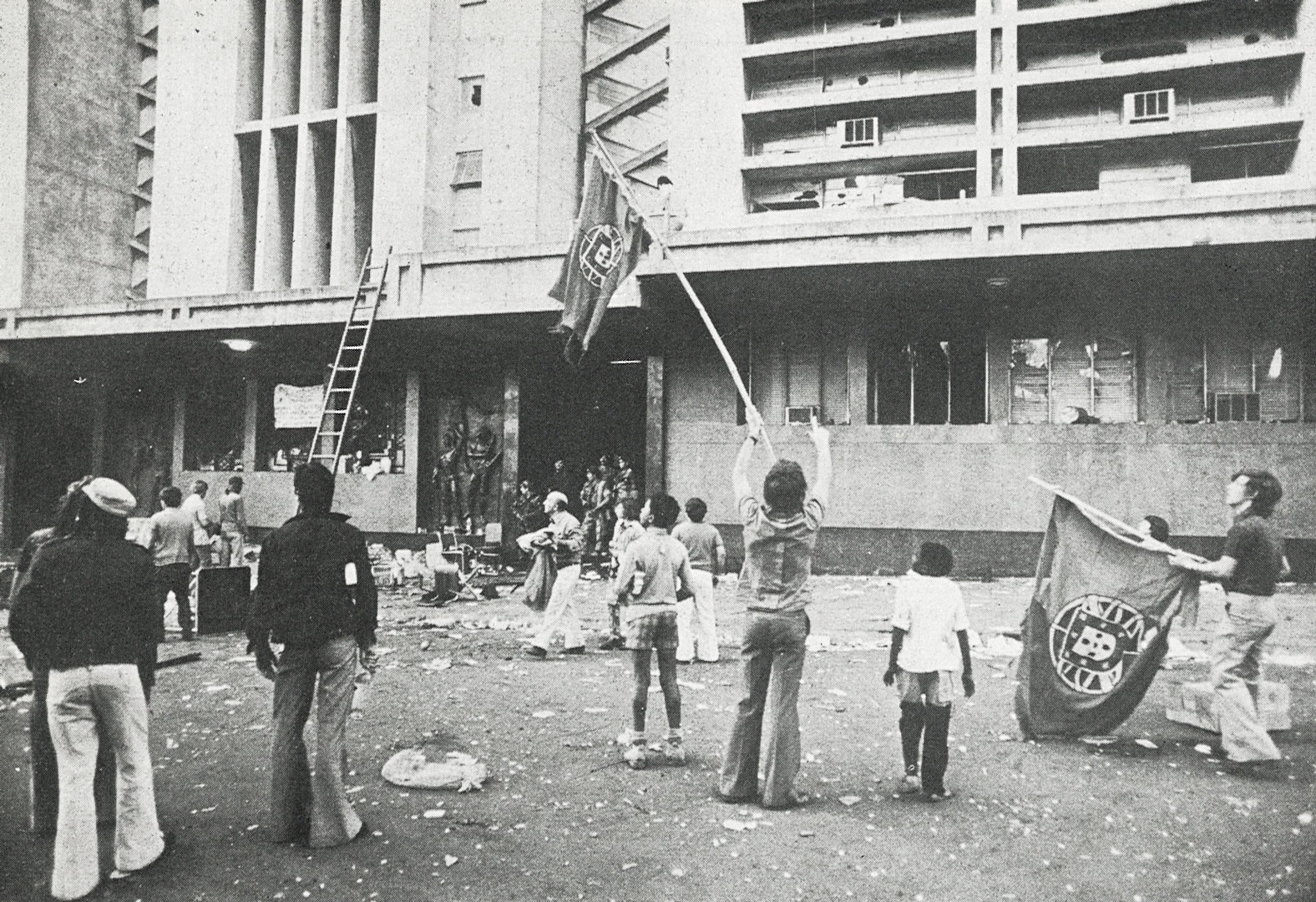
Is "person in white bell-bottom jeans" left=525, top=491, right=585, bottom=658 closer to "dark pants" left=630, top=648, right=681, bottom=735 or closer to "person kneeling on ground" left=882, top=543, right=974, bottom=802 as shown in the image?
"dark pants" left=630, top=648, right=681, bottom=735

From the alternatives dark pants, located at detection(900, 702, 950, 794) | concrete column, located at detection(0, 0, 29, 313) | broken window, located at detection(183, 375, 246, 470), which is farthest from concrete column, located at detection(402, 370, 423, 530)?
dark pants, located at detection(900, 702, 950, 794)

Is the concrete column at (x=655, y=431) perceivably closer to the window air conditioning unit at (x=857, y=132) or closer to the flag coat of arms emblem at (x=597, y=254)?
the flag coat of arms emblem at (x=597, y=254)

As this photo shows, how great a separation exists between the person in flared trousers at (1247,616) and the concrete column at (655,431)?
38.4 feet

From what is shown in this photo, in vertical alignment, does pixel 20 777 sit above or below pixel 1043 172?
below

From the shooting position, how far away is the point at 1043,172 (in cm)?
2269

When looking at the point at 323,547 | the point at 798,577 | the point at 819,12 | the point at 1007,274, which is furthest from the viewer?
the point at 819,12

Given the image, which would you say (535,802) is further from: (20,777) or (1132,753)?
(1132,753)

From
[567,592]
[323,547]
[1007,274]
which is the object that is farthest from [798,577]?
[1007,274]

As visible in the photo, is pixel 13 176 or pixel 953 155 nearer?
pixel 953 155

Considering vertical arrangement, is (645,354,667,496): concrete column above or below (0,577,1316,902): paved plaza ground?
above

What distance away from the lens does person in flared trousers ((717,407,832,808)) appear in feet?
15.2

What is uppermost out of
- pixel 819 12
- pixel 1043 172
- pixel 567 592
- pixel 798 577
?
pixel 819 12

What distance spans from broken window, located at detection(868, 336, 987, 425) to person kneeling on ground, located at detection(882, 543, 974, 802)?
37.4 ft

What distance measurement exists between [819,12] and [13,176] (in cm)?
2478
